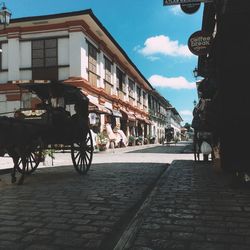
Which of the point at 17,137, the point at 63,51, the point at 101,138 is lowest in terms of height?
the point at 17,137

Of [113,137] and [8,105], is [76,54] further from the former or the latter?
[113,137]

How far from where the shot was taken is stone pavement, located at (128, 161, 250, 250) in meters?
3.57

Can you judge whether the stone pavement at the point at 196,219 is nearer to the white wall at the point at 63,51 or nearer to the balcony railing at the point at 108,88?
the white wall at the point at 63,51

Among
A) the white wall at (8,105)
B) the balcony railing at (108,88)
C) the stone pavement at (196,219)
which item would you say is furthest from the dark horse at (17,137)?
the balcony railing at (108,88)

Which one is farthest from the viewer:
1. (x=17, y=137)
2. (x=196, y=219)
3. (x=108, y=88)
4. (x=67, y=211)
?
(x=108, y=88)

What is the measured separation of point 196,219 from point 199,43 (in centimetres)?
807

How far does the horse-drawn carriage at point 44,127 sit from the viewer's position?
7379 mm

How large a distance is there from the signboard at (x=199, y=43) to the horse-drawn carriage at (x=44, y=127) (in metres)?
3.87

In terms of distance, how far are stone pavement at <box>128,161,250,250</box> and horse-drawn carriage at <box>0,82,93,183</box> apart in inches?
109

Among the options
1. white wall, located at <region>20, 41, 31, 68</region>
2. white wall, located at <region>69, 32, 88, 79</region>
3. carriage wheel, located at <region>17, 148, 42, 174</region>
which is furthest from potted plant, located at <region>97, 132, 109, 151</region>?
carriage wheel, located at <region>17, 148, 42, 174</region>

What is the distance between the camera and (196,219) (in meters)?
4.52

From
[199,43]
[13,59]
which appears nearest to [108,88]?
[13,59]

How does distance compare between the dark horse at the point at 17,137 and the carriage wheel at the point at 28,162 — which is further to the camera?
the carriage wheel at the point at 28,162

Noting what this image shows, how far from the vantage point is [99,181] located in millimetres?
8070
